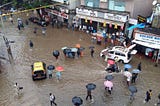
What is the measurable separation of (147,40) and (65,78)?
10.7 m

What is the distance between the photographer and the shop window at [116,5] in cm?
3126

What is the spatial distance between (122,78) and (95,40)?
34.4 ft

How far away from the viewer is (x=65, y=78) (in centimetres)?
2342

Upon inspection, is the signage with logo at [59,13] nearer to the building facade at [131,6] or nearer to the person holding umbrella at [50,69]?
the building facade at [131,6]

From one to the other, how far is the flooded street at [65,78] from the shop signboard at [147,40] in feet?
6.37

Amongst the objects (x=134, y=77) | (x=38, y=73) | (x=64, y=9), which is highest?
(x=64, y=9)

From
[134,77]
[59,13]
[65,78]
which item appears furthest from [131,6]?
[65,78]

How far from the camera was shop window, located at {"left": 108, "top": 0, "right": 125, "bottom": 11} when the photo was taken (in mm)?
31259

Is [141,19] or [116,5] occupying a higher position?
[116,5]

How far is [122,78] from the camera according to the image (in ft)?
76.3

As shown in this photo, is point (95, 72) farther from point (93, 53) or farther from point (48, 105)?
point (48, 105)

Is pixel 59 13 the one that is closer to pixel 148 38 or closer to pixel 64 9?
pixel 64 9

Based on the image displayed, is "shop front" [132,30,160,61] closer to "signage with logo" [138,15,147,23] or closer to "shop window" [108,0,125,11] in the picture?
"signage with logo" [138,15,147,23]

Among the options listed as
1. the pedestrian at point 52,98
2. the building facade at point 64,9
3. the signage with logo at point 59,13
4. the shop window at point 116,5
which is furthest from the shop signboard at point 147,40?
the signage with logo at point 59,13
